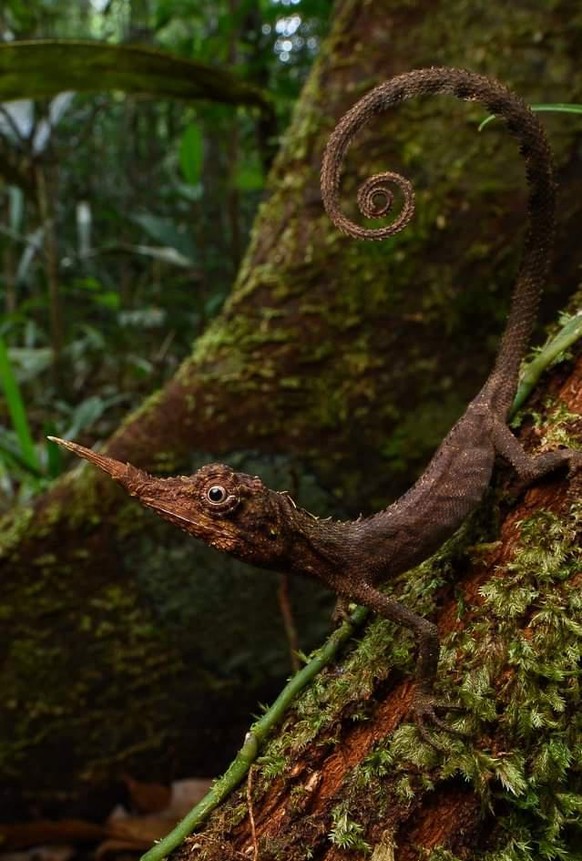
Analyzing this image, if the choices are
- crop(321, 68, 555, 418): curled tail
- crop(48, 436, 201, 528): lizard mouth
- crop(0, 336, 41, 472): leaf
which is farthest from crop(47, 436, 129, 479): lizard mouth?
crop(0, 336, 41, 472): leaf

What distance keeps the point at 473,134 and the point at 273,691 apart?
9.25 ft

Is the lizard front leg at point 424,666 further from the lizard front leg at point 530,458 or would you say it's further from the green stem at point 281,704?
the lizard front leg at point 530,458

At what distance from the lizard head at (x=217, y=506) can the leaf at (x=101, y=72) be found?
2.36 m

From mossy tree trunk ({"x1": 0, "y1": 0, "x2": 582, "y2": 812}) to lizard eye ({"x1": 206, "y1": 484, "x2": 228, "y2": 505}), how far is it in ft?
5.67

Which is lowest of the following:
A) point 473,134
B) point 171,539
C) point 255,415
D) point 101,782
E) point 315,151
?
point 101,782

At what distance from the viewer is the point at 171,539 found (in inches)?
146

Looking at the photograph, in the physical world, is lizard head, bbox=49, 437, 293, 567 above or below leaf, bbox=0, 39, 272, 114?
below

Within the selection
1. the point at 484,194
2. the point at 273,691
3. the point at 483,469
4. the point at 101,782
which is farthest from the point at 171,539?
the point at 484,194

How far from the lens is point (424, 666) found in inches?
69.4

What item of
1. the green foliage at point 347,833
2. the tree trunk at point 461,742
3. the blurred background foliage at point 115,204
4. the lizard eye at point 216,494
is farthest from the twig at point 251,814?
the blurred background foliage at point 115,204

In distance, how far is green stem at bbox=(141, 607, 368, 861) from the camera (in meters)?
1.79

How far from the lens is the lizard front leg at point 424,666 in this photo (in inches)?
66.1

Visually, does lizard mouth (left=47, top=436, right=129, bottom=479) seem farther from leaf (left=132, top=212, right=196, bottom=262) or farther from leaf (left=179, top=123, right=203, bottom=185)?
leaf (left=132, top=212, right=196, bottom=262)

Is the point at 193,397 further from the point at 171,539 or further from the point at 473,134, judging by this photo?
the point at 473,134
